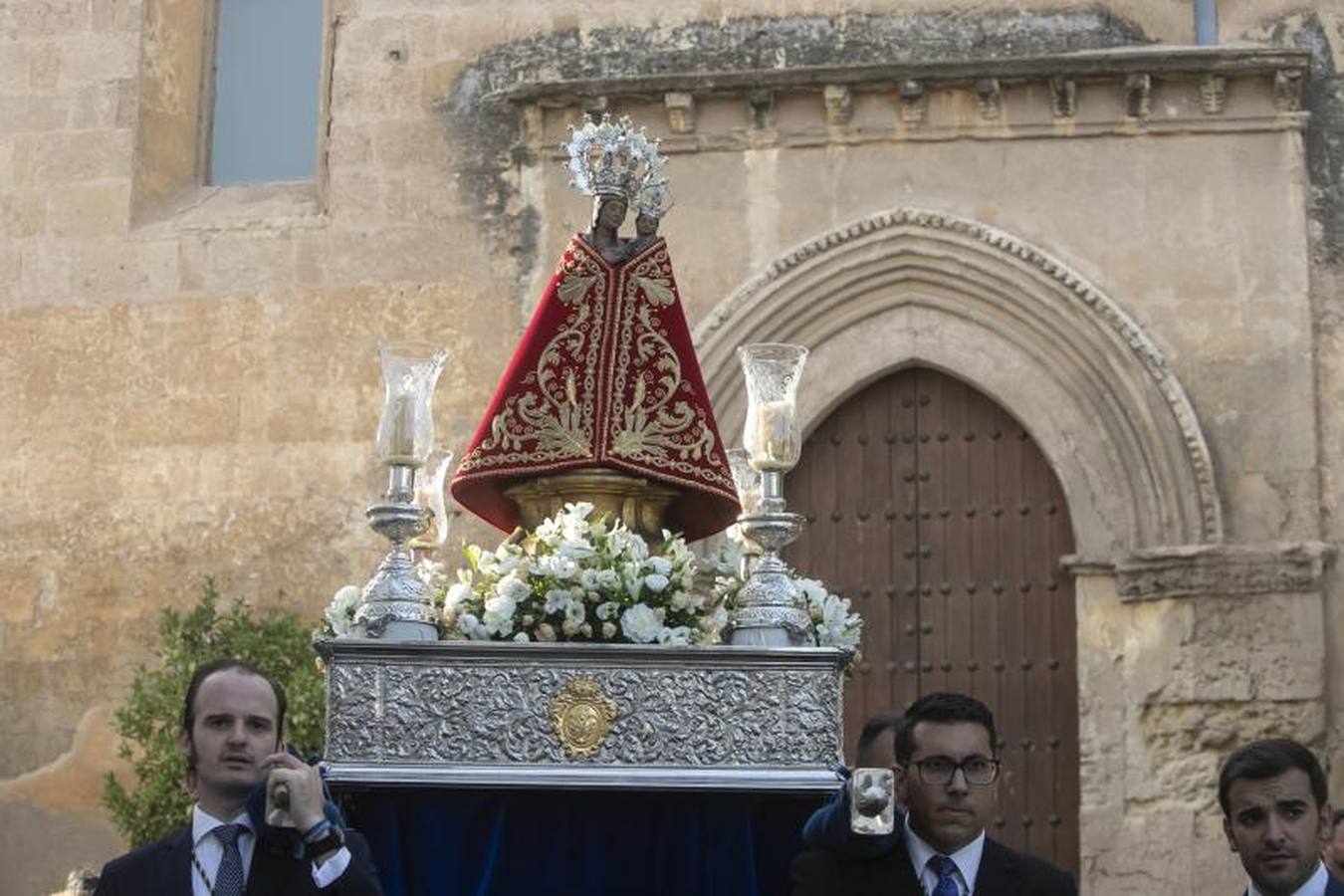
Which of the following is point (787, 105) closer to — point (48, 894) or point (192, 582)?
point (192, 582)

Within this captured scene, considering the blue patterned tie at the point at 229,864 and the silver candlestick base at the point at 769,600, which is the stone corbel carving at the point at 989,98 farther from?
the blue patterned tie at the point at 229,864

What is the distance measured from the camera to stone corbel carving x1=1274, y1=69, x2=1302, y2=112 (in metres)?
12.3

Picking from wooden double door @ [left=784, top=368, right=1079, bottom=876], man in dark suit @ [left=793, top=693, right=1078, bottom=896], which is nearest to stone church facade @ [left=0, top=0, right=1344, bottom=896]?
wooden double door @ [left=784, top=368, right=1079, bottom=876]

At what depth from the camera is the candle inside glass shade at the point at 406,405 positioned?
273 inches

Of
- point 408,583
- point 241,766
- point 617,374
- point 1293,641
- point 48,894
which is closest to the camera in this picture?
point 241,766

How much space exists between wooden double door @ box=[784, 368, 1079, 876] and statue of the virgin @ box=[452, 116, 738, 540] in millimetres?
4983

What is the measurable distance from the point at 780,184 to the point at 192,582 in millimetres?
3502

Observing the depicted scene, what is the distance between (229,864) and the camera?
518 cm

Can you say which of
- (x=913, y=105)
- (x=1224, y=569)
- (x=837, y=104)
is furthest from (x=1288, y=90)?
(x=1224, y=569)

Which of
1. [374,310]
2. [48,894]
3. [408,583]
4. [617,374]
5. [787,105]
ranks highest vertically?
[787,105]

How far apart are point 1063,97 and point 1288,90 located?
1.04 metres

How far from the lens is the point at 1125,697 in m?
12.0

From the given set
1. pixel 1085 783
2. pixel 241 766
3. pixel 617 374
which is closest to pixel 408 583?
pixel 617 374

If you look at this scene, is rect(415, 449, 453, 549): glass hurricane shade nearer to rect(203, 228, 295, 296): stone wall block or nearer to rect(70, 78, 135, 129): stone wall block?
rect(203, 228, 295, 296): stone wall block
